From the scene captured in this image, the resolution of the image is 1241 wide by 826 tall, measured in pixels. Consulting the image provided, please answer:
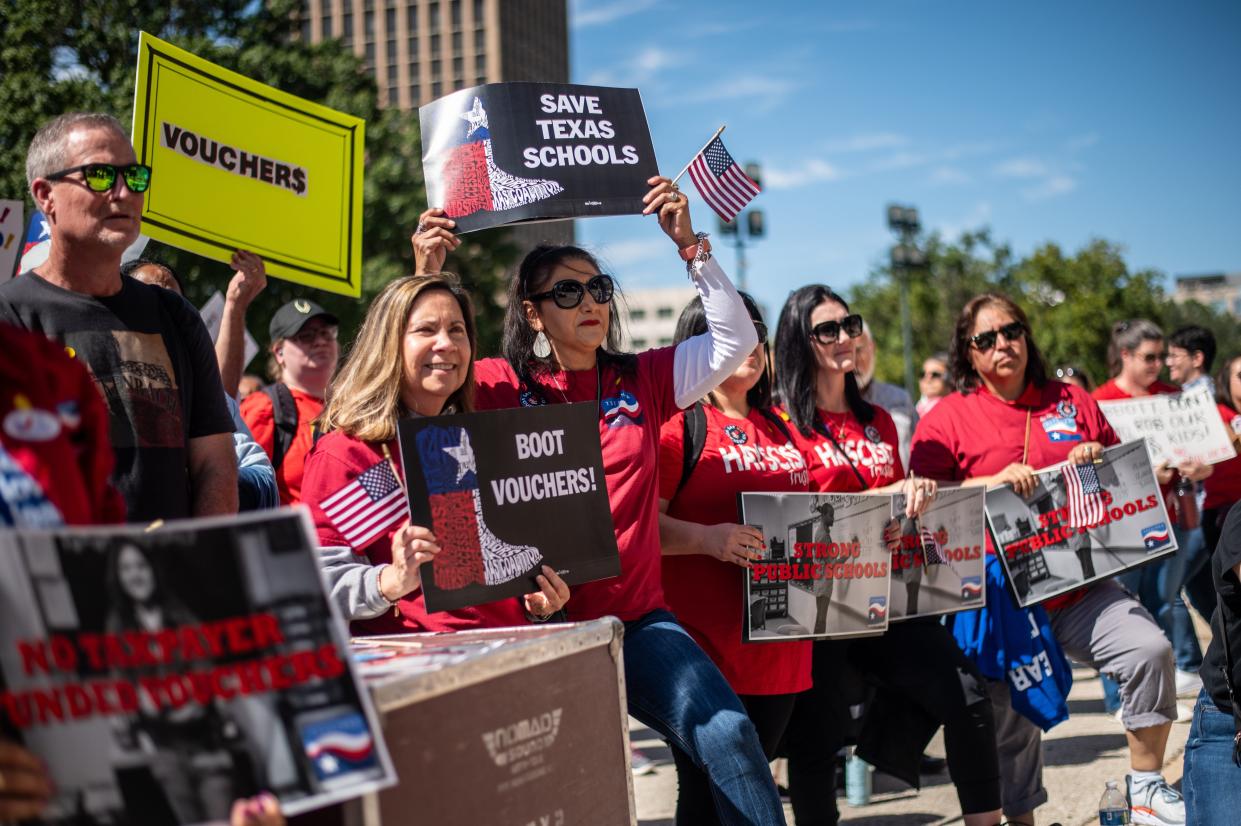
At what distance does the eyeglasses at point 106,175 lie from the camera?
281 centimetres

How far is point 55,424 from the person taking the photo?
1971mm

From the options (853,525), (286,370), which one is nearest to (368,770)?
(853,525)

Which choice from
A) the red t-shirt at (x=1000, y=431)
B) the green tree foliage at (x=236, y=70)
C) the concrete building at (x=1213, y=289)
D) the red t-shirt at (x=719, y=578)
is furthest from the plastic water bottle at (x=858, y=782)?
the concrete building at (x=1213, y=289)

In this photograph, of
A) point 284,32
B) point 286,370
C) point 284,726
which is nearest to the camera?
point 284,726

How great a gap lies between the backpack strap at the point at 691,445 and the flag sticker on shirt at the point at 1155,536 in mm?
2215

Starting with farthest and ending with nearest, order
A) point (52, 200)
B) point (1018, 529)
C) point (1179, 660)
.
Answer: point (1179, 660) → point (1018, 529) → point (52, 200)

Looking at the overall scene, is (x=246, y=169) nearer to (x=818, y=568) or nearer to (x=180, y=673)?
(x=818, y=568)

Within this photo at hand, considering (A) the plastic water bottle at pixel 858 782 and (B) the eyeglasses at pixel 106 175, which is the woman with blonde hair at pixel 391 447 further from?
(A) the plastic water bottle at pixel 858 782

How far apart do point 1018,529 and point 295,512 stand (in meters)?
3.80

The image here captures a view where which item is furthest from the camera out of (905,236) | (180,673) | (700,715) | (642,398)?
(905,236)

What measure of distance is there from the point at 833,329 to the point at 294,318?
2854mm

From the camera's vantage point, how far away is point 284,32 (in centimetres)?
2730

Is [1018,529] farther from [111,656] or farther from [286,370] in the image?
[111,656]

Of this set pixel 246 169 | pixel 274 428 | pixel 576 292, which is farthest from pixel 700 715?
pixel 274 428
